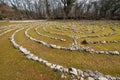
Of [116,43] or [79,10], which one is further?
[79,10]

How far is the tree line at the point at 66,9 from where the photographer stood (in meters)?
50.3

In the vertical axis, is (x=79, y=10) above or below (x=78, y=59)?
above

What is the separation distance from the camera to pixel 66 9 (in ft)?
175

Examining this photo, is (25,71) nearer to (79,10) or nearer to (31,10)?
(79,10)

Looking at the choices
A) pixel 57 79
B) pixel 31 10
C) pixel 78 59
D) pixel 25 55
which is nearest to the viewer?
pixel 57 79

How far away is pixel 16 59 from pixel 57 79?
425cm

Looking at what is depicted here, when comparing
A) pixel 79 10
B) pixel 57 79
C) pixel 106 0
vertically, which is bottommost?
pixel 57 79

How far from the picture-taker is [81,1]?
5797 cm

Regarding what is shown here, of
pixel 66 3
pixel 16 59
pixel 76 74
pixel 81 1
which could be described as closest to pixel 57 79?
pixel 76 74

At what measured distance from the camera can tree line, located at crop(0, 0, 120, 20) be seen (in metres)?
50.3

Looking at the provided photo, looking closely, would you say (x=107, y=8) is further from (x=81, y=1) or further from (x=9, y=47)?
(x=9, y=47)

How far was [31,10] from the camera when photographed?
2381 inches

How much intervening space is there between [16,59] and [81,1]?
52379mm

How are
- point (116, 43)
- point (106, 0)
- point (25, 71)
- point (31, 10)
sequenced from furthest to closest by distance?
1. point (31, 10)
2. point (106, 0)
3. point (116, 43)
4. point (25, 71)
